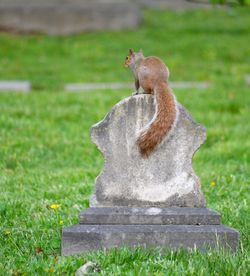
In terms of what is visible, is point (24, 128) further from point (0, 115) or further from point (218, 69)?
point (218, 69)

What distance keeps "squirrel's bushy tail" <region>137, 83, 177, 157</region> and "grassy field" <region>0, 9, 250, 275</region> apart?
817 millimetres

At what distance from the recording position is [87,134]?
10656 millimetres

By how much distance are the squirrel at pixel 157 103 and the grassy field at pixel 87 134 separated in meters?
0.83

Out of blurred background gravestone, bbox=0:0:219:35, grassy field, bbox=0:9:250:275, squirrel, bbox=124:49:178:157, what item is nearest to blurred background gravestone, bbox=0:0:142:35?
blurred background gravestone, bbox=0:0:219:35

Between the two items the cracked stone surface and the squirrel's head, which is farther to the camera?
the squirrel's head

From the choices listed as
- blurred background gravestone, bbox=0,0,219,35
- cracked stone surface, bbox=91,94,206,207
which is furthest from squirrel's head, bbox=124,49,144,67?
blurred background gravestone, bbox=0,0,219,35

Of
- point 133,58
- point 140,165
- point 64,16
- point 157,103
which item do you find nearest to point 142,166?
point 140,165

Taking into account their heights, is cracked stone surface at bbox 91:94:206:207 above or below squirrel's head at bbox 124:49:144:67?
below

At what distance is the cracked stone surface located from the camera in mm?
5570

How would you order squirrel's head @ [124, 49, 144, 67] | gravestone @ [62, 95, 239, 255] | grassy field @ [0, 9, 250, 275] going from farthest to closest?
squirrel's head @ [124, 49, 144, 67] < gravestone @ [62, 95, 239, 255] < grassy field @ [0, 9, 250, 275]

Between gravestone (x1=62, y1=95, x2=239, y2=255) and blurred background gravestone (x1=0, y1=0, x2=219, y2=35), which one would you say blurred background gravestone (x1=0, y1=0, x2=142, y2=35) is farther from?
gravestone (x1=62, y1=95, x2=239, y2=255)

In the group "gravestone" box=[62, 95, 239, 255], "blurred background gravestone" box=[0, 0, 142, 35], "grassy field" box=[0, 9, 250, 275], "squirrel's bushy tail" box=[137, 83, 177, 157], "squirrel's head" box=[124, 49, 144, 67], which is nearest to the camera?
"grassy field" box=[0, 9, 250, 275]

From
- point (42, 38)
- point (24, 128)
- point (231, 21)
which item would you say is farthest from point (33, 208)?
point (231, 21)

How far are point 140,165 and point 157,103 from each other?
482 millimetres
